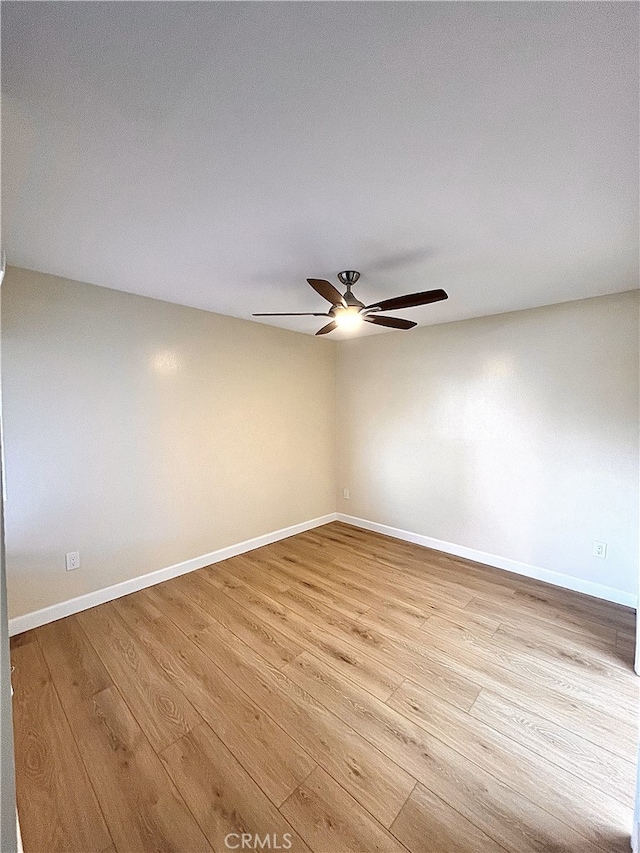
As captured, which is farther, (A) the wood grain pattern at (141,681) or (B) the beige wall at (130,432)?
(B) the beige wall at (130,432)

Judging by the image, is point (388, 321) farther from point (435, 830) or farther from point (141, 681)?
point (141, 681)

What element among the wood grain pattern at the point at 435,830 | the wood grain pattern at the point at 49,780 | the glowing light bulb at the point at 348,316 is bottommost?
the wood grain pattern at the point at 435,830

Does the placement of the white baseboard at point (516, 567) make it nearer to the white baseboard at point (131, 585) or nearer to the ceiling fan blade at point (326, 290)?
the white baseboard at point (131, 585)

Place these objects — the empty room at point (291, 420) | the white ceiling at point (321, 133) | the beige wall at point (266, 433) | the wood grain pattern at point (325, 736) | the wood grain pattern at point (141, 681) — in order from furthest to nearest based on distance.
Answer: the beige wall at point (266, 433), the wood grain pattern at point (141, 681), the wood grain pattern at point (325, 736), the empty room at point (291, 420), the white ceiling at point (321, 133)

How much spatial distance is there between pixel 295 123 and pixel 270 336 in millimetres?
2594

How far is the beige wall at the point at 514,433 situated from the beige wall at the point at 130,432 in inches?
48.6

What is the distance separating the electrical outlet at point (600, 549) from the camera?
8.65ft

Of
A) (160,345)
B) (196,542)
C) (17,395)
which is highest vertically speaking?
(160,345)

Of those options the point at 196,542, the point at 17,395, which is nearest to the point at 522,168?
the point at 17,395

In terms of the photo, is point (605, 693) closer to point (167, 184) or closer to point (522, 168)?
point (522, 168)

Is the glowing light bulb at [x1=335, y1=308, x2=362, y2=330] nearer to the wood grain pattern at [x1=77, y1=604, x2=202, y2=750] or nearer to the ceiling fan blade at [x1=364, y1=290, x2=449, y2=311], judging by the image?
the ceiling fan blade at [x1=364, y1=290, x2=449, y2=311]

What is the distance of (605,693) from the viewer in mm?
1773

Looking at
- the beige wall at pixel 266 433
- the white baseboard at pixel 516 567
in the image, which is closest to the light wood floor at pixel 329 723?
the white baseboard at pixel 516 567

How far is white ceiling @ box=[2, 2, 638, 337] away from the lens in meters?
0.81
